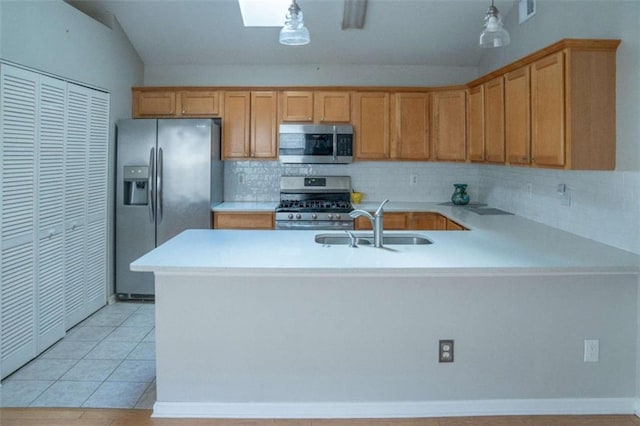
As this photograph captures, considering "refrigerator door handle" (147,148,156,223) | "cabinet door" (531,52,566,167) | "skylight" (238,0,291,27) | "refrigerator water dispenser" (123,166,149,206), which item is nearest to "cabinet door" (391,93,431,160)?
"skylight" (238,0,291,27)

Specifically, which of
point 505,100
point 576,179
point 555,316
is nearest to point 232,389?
point 555,316

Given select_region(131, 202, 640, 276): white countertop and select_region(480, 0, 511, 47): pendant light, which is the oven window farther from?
select_region(480, 0, 511, 47): pendant light

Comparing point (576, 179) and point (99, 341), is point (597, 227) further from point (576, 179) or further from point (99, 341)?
point (99, 341)

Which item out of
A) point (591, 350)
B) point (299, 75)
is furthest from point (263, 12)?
point (591, 350)

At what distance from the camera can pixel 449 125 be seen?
17.2 feet

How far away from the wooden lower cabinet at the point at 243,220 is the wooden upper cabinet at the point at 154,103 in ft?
4.22

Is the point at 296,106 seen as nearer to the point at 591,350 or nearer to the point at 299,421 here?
the point at 299,421

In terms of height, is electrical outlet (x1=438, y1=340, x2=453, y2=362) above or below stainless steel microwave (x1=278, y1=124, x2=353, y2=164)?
below

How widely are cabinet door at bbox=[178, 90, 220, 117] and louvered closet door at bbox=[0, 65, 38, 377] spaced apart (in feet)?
6.44

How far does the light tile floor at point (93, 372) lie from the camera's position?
9.50 feet

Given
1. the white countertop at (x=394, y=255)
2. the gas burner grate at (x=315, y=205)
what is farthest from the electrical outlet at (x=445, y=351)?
the gas burner grate at (x=315, y=205)

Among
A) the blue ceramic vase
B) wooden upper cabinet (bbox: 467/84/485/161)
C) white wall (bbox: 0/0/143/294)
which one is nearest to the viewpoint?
white wall (bbox: 0/0/143/294)

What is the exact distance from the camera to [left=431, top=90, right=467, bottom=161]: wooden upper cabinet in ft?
17.0

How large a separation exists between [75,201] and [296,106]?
7.83 feet
